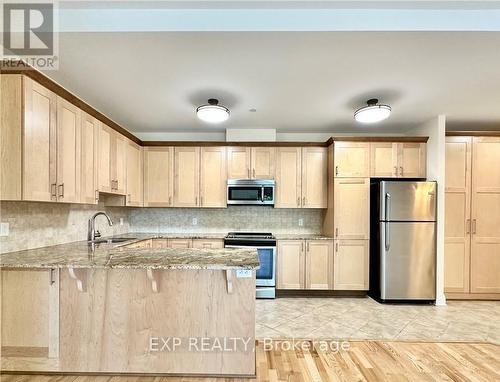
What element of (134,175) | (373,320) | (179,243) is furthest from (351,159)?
(134,175)

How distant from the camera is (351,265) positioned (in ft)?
13.1

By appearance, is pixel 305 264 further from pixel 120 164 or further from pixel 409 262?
pixel 120 164

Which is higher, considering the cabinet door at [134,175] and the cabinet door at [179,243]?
the cabinet door at [134,175]

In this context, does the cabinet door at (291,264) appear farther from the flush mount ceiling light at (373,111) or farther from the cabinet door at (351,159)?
the flush mount ceiling light at (373,111)

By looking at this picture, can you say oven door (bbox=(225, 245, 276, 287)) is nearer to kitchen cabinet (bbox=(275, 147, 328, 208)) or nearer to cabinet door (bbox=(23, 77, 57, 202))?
kitchen cabinet (bbox=(275, 147, 328, 208))

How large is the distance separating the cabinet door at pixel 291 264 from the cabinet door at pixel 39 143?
9.50 feet

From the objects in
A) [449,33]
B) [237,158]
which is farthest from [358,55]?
[237,158]

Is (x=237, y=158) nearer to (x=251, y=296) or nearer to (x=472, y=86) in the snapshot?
(x=251, y=296)

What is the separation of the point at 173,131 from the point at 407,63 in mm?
3512

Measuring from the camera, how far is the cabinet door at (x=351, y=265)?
3.98 meters

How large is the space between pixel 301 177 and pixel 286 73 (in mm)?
2009

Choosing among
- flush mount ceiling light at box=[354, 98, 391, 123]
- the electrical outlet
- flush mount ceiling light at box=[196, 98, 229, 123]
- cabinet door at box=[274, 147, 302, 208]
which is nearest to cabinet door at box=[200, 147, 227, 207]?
cabinet door at box=[274, 147, 302, 208]

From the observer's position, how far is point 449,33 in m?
2.00

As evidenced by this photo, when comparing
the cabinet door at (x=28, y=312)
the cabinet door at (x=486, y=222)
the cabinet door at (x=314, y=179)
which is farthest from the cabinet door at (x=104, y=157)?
the cabinet door at (x=486, y=222)
